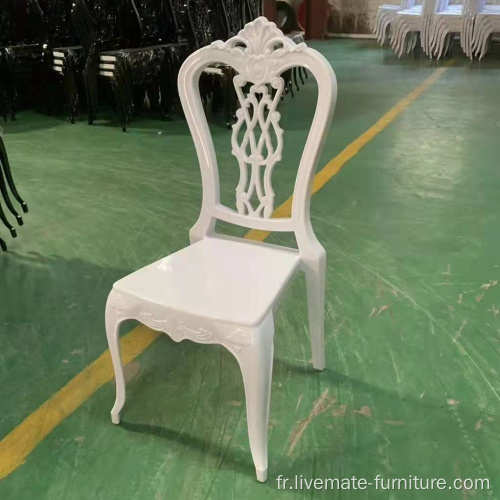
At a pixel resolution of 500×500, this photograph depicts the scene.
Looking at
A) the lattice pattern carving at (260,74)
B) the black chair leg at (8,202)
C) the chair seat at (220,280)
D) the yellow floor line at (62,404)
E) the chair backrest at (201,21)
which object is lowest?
the yellow floor line at (62,404)

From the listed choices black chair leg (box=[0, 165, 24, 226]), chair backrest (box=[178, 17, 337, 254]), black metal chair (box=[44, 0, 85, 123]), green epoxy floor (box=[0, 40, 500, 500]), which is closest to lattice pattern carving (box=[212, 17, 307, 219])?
chair backrest (box=[178, 17, 337, 254])

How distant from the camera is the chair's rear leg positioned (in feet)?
5.54

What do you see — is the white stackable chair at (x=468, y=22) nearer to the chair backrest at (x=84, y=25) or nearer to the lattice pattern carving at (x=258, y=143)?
the chair backrest at (x=84, y=25)

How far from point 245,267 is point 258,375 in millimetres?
365

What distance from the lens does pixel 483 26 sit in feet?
25.9

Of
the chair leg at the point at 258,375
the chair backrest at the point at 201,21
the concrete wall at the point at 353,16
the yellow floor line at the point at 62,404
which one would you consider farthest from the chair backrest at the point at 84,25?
the concrete wall at the point at 353,16

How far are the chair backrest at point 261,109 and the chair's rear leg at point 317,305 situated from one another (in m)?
0.07

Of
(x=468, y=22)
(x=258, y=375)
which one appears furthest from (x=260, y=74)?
(x=468, y=22)

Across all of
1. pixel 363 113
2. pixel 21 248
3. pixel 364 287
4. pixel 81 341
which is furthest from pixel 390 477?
pixel 363 113

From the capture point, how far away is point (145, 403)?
175 cm

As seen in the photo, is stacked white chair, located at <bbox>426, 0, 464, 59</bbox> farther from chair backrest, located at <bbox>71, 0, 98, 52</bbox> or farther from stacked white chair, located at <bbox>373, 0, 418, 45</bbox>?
chair backrest, located at <bbox>71, 0, 98, 52</bbox>

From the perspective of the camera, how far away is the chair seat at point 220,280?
4.65 feet

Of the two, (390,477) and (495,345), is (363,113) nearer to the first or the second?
(495,345)

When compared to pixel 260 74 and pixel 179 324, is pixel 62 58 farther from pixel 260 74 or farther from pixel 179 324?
pixel 179 324
